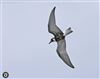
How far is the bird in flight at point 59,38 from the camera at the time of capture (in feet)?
42.6

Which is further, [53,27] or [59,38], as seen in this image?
[53,27]

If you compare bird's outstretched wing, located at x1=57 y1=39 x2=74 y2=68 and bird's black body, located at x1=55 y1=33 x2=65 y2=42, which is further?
bird's outstretched wing, located at x1=57 y1=39 x2=74 y2=68

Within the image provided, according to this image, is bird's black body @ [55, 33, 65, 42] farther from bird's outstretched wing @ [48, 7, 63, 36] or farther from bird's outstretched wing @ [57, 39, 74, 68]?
bird's outstretched wing @ [57, 39, 74, 68]

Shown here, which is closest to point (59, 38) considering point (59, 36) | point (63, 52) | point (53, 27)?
point (59, 36)

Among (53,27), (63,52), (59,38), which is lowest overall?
(63,52)

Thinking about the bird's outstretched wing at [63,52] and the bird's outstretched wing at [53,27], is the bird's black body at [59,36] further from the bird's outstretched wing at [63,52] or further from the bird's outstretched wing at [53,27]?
the bird's outstretched wing at [63,52]

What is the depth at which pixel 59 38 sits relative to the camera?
1333 cm

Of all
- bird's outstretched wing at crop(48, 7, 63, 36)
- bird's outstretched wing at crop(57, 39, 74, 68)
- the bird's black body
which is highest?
bird's outstretched wing at crop(48, 7, 63, 36)

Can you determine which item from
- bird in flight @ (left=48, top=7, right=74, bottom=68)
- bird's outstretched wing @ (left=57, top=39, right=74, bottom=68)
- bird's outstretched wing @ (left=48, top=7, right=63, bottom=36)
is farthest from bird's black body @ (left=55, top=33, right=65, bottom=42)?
bird's outstretched wing @ (left=57, top=39, right=74, bottom=68)

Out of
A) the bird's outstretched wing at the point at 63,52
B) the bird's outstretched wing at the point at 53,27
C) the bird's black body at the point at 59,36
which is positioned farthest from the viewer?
the bird's outstretched wing at the point at 63,52

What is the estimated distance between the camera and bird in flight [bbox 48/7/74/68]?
12997mm

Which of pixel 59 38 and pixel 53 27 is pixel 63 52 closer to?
pixel 59 38

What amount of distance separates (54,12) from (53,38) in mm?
1373

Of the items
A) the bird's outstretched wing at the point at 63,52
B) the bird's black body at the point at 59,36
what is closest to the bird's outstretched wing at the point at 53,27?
the bird's black body at the point at 59,36
